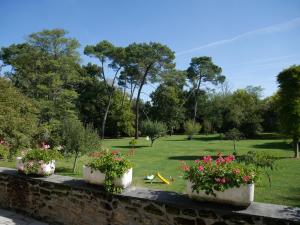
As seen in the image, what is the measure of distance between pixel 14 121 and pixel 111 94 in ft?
81.2

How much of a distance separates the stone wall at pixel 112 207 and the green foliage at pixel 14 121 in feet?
12.9

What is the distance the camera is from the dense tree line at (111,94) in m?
13.6

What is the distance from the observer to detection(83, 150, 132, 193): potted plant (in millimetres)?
4016

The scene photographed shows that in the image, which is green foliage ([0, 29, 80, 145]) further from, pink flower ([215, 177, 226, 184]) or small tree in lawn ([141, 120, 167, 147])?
pink flower ([215, 177, 226, 184])

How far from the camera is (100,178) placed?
13.7ft

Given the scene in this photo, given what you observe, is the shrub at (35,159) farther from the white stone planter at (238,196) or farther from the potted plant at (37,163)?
the white stone planter at (238,196)

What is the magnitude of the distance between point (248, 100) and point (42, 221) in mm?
35048

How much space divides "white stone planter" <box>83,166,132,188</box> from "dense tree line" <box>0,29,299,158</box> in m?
6.01

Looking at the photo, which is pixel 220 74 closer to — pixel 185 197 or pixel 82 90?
pixel 82 90

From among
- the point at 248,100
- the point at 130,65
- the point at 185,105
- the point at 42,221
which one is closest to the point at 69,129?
the point at 42,221

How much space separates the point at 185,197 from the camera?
3664 millimetres

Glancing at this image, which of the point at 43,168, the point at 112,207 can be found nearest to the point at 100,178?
the point at 112,207

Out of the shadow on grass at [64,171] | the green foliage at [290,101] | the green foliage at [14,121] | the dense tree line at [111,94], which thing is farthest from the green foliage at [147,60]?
the green foliage at [14,121]

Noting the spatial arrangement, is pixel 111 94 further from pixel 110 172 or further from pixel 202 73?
pixel 110 172
